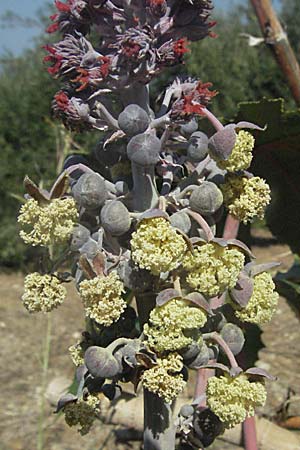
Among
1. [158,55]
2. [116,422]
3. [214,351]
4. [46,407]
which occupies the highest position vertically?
[158,55]

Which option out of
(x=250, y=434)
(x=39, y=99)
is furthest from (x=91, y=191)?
(x=39, y=99)

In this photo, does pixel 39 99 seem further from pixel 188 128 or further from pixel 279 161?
pixel 188 128

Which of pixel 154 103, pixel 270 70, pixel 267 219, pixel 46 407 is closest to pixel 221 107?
pixel 270 70

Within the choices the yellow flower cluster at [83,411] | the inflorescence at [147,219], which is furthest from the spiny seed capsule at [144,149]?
the yellow flower cluster at [83,411]

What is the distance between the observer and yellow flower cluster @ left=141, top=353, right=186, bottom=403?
755mm

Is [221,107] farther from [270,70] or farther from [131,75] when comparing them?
[131,75]

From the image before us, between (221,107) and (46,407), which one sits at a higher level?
(46,407)

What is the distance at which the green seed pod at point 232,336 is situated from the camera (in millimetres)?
865

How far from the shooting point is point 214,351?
881 millimetres

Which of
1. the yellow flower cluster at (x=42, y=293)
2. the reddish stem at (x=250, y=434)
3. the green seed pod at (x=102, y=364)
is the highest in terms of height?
the yellow flower cluster at (x=42, y=293)

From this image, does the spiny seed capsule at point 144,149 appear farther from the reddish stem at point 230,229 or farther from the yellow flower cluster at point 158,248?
the reddish stem at point 230,229

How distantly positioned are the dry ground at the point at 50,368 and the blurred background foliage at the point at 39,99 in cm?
175

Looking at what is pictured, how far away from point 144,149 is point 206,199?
0.33 feet

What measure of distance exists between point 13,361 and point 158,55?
531 centimetres
